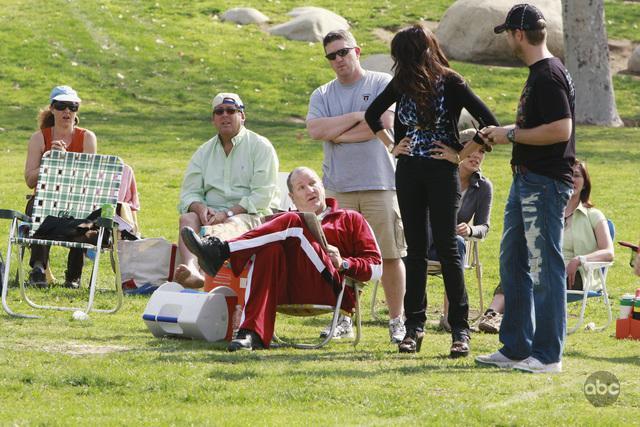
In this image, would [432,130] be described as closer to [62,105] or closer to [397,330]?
[397,330]

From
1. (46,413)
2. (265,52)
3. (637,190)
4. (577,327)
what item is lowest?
(46,413)

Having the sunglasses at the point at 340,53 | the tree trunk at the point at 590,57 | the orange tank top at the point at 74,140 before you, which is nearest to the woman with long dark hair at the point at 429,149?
the sunglasses at the point at 340,53

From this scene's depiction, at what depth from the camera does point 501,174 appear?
17.0 metres

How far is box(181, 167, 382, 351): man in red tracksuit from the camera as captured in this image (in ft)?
24.3

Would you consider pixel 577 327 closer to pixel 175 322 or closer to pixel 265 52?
pixel 175 322

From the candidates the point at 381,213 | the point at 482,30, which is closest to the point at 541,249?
the point at 381,213

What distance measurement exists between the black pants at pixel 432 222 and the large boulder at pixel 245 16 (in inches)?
871

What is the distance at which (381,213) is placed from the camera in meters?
8.27

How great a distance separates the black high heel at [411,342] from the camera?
24.3 ft

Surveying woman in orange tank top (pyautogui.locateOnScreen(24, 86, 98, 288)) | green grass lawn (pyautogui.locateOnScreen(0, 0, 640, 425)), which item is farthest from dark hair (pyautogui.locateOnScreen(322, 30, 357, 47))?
woman in orange tank top (pyautogui.locateOnScreen(24, 86, 98, 288))

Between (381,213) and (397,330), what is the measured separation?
770mm

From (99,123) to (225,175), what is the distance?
11.3 m

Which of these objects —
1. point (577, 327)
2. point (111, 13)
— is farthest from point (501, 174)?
point (111, 13)

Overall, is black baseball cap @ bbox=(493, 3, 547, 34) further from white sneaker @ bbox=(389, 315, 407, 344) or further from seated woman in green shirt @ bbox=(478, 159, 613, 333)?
seated woman in green shirt @ bbox=(478, 159, 613, 333)
